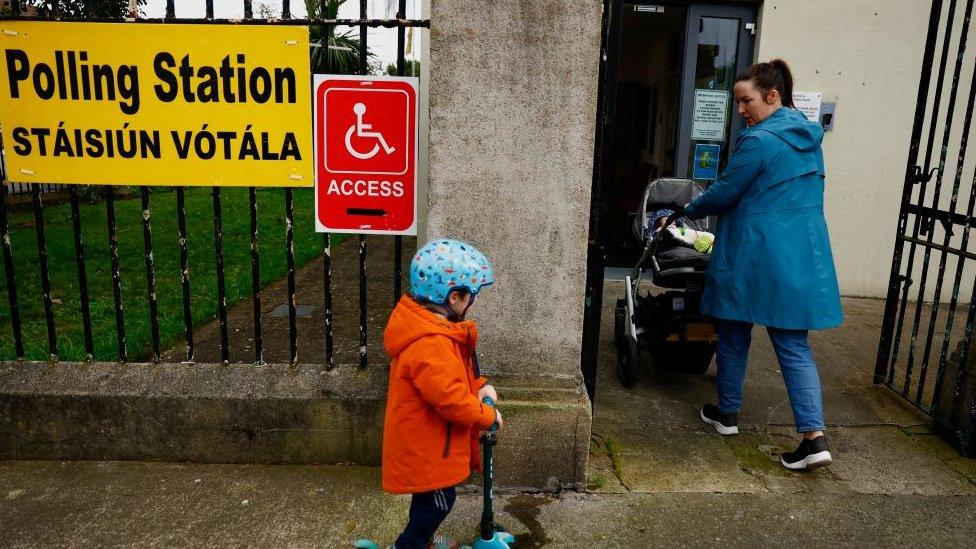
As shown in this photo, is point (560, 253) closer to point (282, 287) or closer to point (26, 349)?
point (26, 349)

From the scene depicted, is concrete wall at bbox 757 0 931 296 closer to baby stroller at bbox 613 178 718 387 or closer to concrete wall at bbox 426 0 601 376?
baby stroller at bbox 613 178 718 387

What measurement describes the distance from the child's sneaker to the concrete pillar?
0.46 meters

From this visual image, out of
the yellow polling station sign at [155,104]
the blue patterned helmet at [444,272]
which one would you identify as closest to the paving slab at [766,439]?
the blue patterned helmet at [444,272]

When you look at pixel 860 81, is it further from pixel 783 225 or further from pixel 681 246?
pixel 783 225

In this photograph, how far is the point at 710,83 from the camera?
693cm

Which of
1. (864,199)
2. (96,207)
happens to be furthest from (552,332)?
(96,207)

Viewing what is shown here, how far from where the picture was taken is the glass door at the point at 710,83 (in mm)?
6672

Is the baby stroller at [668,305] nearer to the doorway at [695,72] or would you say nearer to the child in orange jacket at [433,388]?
the doorway at [695,72]

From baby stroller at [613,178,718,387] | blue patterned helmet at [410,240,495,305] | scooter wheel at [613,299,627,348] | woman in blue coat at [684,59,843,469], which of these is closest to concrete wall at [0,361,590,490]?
blue patterned helmet at [410,240,495,305]

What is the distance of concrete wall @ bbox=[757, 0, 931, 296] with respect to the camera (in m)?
6.33

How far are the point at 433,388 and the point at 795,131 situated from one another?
2307 mm

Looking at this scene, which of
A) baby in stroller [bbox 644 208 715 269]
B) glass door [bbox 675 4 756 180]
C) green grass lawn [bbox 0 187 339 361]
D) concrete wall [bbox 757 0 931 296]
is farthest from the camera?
glass door [bbox 675 4 756 180]

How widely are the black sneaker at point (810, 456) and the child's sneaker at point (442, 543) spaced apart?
5.85 feet

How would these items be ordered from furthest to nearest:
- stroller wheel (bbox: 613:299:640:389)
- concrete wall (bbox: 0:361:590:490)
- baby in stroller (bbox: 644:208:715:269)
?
stroller wheel (bbox: 613:299:640:389)
baby in stroller (bbox: 644:208:715:269)
concrete wall (bbox: 0:361:590:490)
